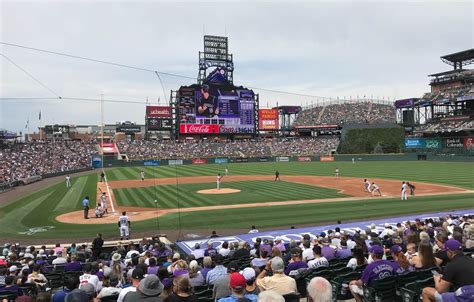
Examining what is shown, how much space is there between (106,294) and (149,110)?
9526 cm

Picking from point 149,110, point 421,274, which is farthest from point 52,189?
point 149,110

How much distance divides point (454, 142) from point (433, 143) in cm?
578

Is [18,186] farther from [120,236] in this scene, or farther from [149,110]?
[149,110]

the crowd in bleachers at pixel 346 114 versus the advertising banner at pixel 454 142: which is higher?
the crowd in bleachers at pixel 346 114

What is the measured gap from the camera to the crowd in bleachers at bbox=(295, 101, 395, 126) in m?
128

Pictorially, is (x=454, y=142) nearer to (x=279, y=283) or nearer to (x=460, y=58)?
(x=460, y=58)

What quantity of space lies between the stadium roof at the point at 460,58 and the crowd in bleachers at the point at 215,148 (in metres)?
37.0

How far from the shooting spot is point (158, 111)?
99.3 m

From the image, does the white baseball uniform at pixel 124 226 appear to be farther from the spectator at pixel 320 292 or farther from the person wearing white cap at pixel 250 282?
the spectator at pixel 320 292

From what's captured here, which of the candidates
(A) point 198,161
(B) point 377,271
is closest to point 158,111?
(A) point 198,161

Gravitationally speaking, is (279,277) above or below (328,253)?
above

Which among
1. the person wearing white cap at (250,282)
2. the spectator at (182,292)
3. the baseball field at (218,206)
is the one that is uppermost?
the spectator at (182,292)

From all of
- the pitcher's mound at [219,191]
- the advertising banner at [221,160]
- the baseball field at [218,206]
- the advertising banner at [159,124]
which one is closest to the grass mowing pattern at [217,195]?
the baseball field at [218,206]

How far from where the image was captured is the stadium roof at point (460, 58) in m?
92.7
